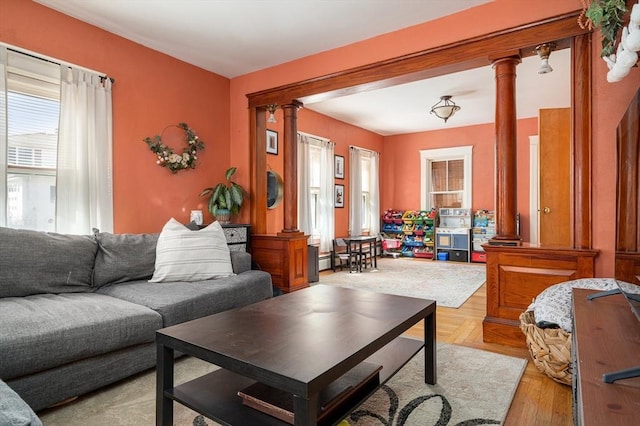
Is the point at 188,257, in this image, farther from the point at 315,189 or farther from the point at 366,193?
the point at 366,193

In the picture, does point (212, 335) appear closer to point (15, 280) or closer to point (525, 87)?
point (15, 280)

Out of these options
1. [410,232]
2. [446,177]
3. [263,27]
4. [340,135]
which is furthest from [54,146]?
[446,177]

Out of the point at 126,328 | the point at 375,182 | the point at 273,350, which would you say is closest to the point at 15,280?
the point at 126,328

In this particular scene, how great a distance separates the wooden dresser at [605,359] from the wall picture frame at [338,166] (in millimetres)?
5377

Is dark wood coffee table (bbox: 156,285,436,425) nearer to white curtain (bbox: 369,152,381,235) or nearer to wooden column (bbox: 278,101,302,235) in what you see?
wooden column (bbox: 278,101,302,235)

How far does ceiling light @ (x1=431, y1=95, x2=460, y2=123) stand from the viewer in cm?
530

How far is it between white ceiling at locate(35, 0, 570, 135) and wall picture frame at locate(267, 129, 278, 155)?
1.05 m

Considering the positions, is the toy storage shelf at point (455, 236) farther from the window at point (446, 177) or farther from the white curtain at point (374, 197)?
the white curtain at point (374, 197)

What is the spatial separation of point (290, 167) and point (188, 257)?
177 cm

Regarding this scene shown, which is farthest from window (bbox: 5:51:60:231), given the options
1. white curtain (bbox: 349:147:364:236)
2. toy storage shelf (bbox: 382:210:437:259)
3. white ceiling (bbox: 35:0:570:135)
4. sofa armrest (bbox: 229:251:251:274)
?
toy storage shelf (bbox: 382:210:437:259)

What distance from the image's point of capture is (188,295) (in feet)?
8.07

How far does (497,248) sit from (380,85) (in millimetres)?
1912

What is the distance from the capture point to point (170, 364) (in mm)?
1491

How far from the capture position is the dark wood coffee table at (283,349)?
1163mm
